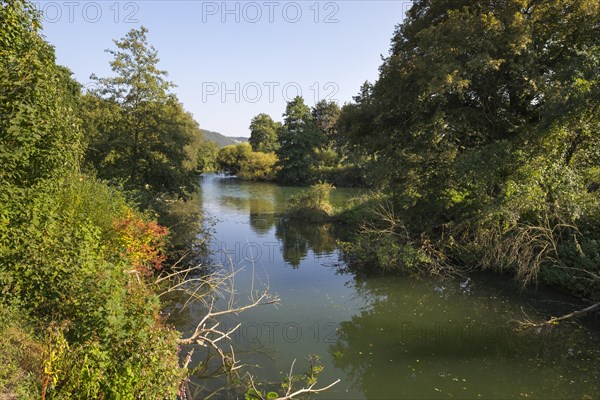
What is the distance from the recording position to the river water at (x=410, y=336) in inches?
297

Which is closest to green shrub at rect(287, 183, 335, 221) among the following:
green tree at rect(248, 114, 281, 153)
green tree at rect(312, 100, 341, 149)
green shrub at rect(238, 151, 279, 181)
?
green shrub at rect(238, 151, 279, 181)

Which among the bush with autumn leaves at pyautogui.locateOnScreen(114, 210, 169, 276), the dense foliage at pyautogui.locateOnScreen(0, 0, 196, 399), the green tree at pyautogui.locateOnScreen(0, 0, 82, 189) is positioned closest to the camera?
the dense foliage at pyautogui.locateOnScreen(0, 0, 196, 399)

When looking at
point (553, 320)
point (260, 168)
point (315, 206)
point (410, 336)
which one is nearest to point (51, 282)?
point (410, 336)

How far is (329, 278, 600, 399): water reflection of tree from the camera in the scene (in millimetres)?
7418

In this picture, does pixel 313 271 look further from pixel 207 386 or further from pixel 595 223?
pixel 595 223

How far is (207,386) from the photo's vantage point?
7344 mm

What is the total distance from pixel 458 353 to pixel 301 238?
13.2 m

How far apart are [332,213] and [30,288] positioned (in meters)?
21.0

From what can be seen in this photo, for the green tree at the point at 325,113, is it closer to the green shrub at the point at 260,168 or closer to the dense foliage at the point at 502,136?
the green shrub at the point at 260,168

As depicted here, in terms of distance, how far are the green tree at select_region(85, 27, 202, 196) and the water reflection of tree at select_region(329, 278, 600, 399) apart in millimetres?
11800

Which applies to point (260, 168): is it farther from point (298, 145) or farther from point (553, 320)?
point (553, 320)

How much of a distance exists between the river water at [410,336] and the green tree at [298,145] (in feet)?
120

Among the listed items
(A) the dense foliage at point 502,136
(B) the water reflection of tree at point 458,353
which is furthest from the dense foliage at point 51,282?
(A) the dense foliage at point 502,136

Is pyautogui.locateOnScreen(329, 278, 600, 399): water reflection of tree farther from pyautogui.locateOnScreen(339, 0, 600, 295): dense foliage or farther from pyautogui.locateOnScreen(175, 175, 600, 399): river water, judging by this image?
pyautogui.locateOnScreen(339, 0, 600, 295): dense foliage
